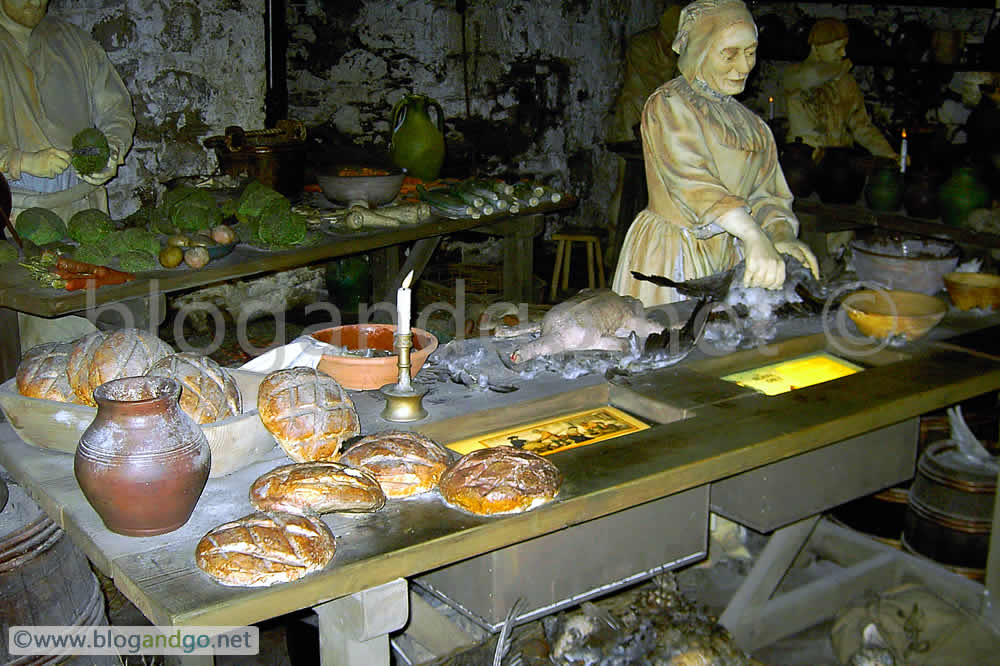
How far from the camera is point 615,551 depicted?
88.4 inches

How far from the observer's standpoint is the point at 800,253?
3389mm

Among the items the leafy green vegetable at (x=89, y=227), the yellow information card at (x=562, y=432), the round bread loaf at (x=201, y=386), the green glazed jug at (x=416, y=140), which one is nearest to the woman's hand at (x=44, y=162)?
the leafy green vegetable at (x=89, y=227)

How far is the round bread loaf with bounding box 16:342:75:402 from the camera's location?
2111 millimetres

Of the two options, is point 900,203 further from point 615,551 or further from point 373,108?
point 615,551

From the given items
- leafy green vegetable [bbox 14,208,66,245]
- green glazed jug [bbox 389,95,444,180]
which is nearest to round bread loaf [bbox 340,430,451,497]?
leafy green vegetable [bbox 14,208,66,245]

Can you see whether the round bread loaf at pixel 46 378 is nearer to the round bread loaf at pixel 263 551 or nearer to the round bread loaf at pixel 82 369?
the round bread loaf at pixel 82 369

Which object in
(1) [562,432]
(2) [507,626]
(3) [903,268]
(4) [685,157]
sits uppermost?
(4) [685,157]

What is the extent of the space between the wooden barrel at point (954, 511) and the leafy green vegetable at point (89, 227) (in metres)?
3.80

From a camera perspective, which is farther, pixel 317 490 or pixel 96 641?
pixel 96 641

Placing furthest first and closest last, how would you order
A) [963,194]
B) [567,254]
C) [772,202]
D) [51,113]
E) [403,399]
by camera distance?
[567,254] → [963,194] → [51,113] → [772,202] → [403,399]

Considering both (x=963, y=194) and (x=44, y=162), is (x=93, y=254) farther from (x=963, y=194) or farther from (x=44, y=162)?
(x=963, y=194)

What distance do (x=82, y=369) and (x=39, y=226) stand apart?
2.77 metres

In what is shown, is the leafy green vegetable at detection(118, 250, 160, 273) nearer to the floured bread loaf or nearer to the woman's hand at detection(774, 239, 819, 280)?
the floured bread loaf

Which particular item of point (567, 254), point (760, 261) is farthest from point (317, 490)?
point (567, 254)
